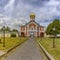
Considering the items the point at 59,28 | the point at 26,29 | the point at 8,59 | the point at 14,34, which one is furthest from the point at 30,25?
the point at 8,59

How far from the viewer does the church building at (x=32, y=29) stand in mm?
111125

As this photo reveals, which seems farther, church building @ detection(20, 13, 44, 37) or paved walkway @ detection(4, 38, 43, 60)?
church building @ detection(20, 13, 44, 37)

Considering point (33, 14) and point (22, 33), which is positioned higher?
point (33, 14)

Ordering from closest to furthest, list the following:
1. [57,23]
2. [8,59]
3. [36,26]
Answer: [8,59]
[57,23]
[36,26]

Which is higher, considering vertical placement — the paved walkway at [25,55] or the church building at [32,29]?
the church building at [32,29]

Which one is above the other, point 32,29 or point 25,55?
point 32,29

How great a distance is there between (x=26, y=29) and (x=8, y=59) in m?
98.4

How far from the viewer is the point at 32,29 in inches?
4405

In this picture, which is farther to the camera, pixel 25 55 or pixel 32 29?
pixel 32 29

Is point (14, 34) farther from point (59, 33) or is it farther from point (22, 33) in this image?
point (59, 33)

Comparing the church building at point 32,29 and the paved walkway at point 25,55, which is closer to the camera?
the paved walkway at point 25,55

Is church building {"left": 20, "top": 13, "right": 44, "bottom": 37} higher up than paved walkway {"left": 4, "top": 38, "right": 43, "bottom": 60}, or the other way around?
church building {"left": 20, "top": 13, "right": 44, "bottom": 37}

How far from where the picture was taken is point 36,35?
111 metres

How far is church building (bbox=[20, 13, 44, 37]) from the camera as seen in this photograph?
111 meters
